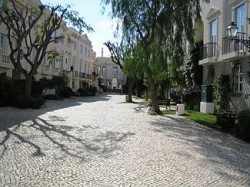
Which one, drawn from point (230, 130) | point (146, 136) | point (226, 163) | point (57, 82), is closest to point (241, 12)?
point (230, 130)

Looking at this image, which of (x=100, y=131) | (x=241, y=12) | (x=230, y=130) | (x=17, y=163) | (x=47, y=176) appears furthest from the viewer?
(x=241, y=12)

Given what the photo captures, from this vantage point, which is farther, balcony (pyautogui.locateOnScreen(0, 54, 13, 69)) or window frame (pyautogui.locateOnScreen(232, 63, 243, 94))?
balcony (pyautogui.locateOnScreen(0, 54, 13, 69))

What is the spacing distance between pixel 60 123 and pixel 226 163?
8844 millimetres

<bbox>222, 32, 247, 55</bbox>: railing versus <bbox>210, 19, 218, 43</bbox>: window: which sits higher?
<bbox>210, 19, 218, 43</bbox>: window

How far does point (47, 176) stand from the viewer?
24.7ft

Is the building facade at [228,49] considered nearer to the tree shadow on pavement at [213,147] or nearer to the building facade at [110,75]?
the tree shadow on pavement at [213,147]

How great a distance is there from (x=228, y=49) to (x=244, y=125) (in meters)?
10.2

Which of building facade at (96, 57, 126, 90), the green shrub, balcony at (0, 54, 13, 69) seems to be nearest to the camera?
the green shrub

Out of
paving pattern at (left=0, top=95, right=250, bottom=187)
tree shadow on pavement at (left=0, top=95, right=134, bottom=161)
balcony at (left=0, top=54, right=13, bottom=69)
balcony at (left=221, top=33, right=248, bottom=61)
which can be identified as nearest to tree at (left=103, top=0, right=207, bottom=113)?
balcony at (left=221, top=33, right=248, bottom=61)

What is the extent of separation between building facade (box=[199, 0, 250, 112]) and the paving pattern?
22.9 feet

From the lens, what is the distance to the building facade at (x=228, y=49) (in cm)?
2077

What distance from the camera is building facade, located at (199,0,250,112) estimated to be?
20.8 metres

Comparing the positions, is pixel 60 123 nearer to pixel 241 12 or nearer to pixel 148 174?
pixel 148 174

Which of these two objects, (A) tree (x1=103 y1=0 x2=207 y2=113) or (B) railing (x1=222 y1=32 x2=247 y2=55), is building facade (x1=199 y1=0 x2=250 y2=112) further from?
(A) tree (x1=103 y1=0 x2=207 y2=113)
